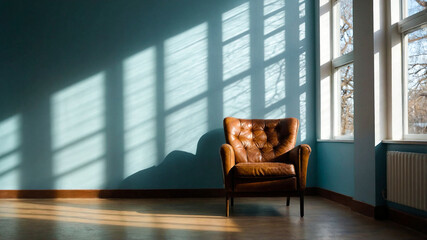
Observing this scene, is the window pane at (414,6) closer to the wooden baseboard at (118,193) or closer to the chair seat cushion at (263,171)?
the chair seat cushion at (263,171)

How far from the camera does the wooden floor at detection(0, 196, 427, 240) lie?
2957 mm

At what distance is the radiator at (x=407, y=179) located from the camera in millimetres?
2912

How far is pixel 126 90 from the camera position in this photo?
16.4 feet

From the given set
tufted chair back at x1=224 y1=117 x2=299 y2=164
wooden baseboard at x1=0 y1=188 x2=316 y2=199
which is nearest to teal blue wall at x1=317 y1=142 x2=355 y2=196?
tufted chair back at x1=224 y1=117 x2=299 y2=164

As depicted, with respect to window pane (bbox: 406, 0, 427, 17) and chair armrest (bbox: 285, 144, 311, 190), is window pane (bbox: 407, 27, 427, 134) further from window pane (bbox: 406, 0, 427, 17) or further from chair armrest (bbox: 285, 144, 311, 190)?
chair armrest (bbox: 285, 144, 311, 190)

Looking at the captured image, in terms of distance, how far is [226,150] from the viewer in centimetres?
377

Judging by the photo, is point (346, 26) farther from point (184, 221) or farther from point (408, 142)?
point (184, 221)

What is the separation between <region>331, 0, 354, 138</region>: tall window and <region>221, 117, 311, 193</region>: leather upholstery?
696 mm

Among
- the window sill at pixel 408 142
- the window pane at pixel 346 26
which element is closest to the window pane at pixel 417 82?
the window sill at pixel 408 142

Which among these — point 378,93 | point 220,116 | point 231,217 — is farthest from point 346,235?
point 220,116

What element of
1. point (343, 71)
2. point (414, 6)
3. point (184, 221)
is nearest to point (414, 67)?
point (414, 6)

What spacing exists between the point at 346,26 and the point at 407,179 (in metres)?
2.27

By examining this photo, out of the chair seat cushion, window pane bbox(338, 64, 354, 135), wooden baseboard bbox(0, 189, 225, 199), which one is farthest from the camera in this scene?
wooden baseboard bbox(0, 189, 225, 199)

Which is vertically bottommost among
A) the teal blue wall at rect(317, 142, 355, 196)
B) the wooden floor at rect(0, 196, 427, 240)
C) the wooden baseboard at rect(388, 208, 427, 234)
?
the wooden floor at rect(0, 196, 427, 240)
